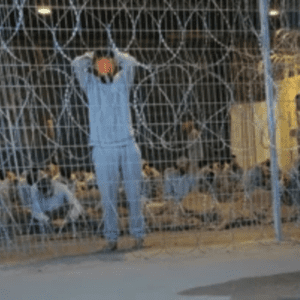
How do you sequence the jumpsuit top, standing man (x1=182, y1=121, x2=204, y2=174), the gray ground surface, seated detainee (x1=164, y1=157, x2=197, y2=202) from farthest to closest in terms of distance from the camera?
1. seated detainee (x1=164, y1=157, x2=197, y2=202)
2. standing man (x1=182, y1=121, x2=204, y2=174)
3. the jumpsuit top
4. the gray ground surface

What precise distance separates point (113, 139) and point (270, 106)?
1.17 m

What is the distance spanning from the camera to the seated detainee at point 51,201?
2.74 meters

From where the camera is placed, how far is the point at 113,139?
8.44ft

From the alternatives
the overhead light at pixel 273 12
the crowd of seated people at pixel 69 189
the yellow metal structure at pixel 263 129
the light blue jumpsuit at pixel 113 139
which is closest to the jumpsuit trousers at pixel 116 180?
the light blue jumpsuit at pixel 113 139

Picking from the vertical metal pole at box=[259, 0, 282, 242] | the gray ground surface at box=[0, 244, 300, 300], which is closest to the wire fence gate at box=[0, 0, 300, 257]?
the vertical metal pole at box=[259, 0, 282, 242]

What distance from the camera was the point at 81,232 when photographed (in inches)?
107

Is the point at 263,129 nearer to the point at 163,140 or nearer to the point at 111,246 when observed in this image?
the point at 163,140

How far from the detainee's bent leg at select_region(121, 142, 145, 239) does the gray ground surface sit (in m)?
0.19

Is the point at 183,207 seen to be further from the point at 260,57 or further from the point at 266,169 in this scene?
the point at 260,57

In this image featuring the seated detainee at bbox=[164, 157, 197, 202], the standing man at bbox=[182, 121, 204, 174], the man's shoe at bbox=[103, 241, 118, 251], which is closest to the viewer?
the man's shoe at bbox=[103, 241, 118, 251]

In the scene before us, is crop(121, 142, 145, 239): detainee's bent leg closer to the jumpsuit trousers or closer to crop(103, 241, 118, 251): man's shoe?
the jumpsuit trousers

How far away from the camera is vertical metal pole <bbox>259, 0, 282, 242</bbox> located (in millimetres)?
2619

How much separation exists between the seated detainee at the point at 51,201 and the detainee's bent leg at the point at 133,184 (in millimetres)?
420

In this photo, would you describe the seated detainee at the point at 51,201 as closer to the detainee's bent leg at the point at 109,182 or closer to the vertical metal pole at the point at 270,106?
the detainee's bent leg at the point at 109,182
